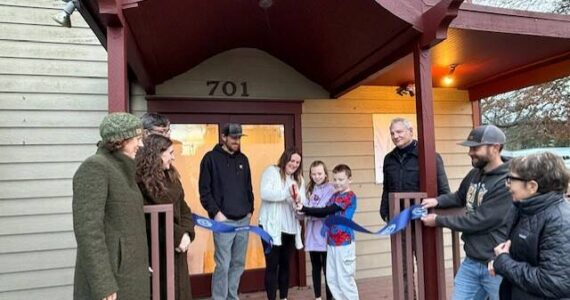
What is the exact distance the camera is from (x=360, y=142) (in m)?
4.77

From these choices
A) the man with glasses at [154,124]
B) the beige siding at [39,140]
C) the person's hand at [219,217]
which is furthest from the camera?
the beige siding at [39,140]

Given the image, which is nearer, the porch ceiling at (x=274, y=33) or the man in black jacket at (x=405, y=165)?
the porch ceiling at (x=274, y=33)

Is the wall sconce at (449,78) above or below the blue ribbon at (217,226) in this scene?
above

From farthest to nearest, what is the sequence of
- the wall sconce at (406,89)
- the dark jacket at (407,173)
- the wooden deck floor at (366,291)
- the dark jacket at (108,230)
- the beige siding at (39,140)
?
the wall sconce at (406,89) → the wooden deck floor at (366,291) → the beige siding at (39,140) → the dark jacket at (407,173) → the dark jacket at (108,230)

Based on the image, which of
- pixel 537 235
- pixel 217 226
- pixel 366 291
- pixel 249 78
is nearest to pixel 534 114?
pixel 366 291

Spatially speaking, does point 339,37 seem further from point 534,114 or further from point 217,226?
point 534,114

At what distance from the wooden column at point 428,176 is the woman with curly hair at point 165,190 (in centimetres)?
158

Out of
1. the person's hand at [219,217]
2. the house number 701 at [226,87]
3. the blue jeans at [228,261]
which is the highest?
the house number 701 at [226,87]

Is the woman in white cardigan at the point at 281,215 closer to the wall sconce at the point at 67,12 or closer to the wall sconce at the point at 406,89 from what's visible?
the wall sconce at the point at 67,12

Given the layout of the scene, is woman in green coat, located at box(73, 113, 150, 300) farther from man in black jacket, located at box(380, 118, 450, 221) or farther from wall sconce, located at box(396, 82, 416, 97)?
wall sconce, located at box(396, 82, 416, 97)

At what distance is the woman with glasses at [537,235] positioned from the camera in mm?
1565

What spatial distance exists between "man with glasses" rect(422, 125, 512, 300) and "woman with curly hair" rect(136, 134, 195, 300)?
1.55 metres

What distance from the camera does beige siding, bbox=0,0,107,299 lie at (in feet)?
11.7

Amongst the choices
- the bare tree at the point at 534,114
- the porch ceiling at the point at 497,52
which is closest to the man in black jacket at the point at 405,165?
the porch ceiling at the point at 497,52
